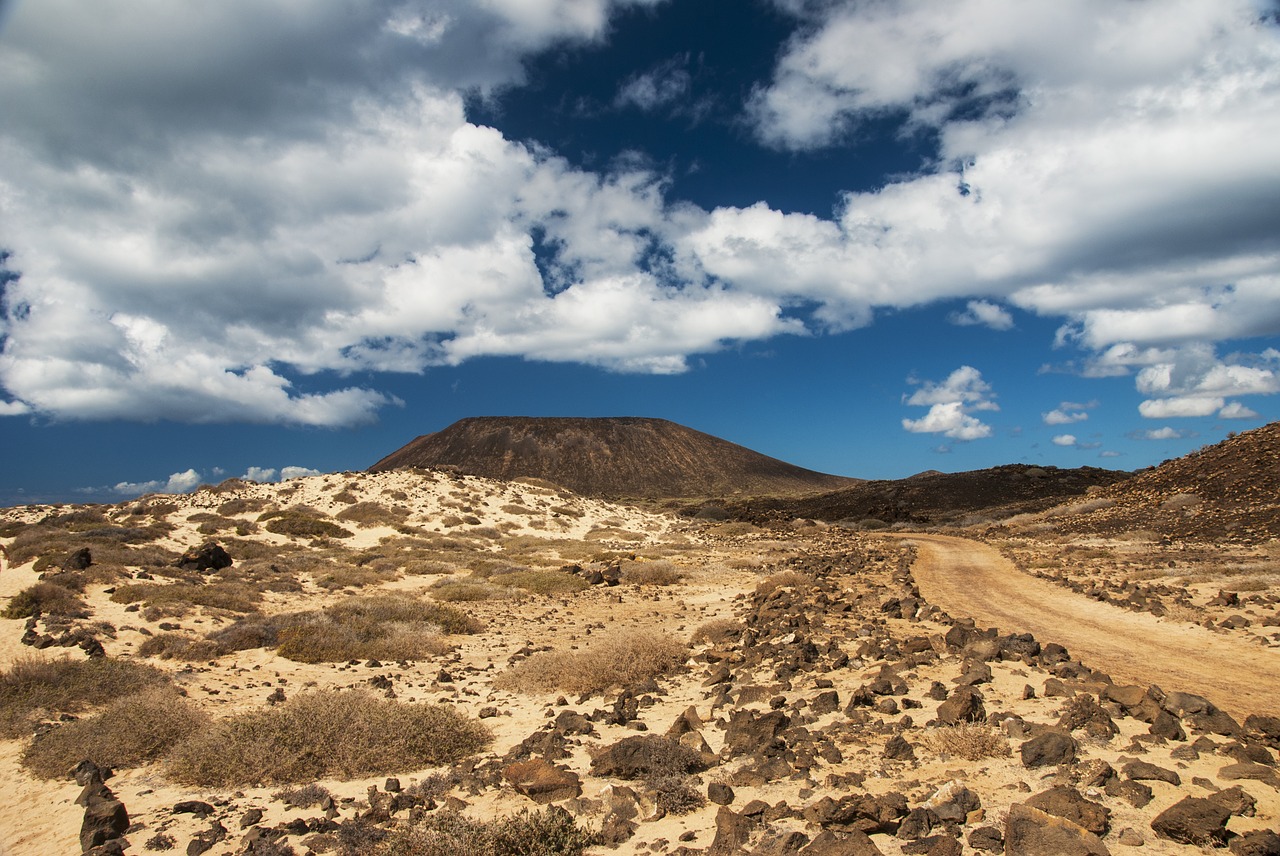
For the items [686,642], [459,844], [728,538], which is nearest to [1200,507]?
[728,538]

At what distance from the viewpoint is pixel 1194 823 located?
502cm

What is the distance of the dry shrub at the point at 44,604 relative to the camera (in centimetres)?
1330

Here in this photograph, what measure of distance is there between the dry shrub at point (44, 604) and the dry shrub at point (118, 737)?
22.9ft

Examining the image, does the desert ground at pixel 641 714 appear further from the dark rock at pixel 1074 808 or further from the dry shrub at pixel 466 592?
the dry shrub at pixel 466 592

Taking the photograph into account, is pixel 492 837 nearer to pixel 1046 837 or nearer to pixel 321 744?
pixel 321 744

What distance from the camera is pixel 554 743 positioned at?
7.90 metres

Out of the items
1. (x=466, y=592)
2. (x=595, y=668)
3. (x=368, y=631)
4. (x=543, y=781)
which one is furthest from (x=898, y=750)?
(x=466, y=592)

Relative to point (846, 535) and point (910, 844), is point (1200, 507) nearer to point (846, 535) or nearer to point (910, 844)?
point (846, 535)

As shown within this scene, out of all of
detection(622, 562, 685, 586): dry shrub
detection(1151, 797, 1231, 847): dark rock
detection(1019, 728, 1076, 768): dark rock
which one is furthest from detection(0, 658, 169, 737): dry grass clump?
detection(622, 562, 685, 586): dry shrub

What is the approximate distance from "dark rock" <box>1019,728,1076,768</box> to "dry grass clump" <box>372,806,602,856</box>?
15.0 ft

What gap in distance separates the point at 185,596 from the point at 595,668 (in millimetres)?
12071

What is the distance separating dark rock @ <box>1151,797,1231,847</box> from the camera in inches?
195

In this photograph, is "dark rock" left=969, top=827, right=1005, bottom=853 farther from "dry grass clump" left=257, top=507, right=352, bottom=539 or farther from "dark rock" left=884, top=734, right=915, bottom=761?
"dry grass clump" left=257, top=507, right=352, bottom=539

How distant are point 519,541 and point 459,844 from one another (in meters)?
32.4
